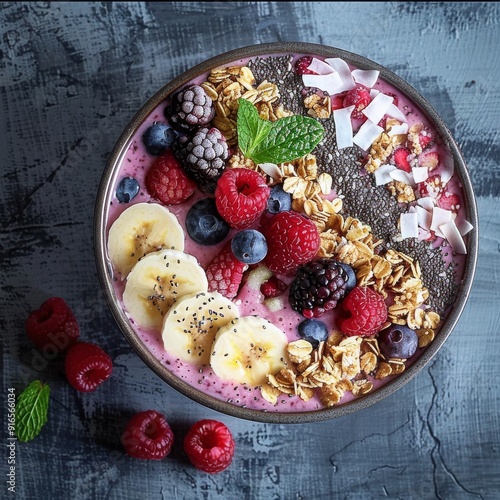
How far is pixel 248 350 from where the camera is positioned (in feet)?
6.09

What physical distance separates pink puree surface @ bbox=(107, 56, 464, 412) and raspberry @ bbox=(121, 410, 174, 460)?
0.37 m

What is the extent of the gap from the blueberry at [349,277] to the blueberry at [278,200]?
8.6 inches

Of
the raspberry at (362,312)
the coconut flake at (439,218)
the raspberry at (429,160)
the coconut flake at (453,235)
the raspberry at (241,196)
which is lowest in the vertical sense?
the raspberry at (362,312)

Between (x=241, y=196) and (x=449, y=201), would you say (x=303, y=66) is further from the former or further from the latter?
(x=449, y=201)

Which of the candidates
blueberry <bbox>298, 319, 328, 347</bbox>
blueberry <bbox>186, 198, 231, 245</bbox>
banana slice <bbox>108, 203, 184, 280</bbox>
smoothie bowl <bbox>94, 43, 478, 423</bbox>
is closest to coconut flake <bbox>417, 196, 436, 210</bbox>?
smoothie bowl <bbox>94, 43, 478, 423</bbox>

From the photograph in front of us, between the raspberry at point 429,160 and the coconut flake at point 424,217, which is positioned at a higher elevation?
the raspberry at point 429,160

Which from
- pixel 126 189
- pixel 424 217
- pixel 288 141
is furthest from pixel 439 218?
pixel 126 189

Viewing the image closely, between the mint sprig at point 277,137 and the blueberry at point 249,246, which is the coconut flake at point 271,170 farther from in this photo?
the blueberry at point 249,246

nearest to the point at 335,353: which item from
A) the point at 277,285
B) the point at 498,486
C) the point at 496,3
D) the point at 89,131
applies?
the point at 277,285

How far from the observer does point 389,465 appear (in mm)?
2305

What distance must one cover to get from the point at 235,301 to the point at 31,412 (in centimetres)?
82

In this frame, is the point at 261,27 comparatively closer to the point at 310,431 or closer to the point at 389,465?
the point at 310,431

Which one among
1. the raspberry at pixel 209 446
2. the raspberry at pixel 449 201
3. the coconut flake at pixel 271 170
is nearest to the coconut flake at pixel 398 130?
the raspberry at pixel 449 201

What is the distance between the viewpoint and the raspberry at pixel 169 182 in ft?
5.85
